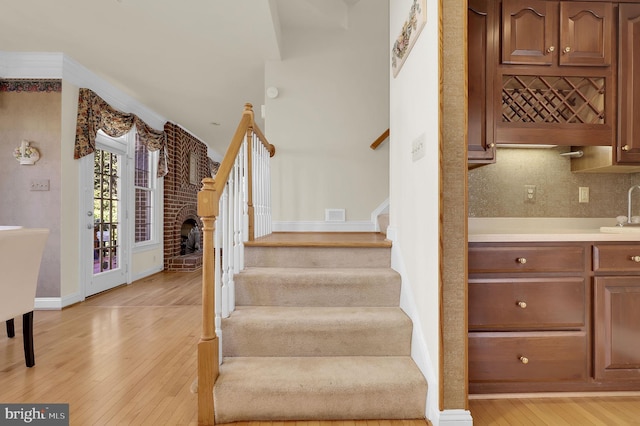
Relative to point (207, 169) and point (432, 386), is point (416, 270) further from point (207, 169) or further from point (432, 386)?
point (207, 169)

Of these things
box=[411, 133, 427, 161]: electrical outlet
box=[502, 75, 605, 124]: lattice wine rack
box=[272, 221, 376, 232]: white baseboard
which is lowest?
box=[272, 221, 376, 232]: white baseboard

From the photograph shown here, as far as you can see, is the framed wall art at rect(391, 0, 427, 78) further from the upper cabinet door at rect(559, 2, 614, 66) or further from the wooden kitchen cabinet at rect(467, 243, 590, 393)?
the wooden kitchen cabinet at rect(467, 243, 590, 393)

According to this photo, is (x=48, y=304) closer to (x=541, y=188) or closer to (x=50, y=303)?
(x=50, y=303)

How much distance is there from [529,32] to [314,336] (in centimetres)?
215

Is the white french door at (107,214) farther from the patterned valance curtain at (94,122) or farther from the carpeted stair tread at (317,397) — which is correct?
the carpeted stair tread at (317,397)

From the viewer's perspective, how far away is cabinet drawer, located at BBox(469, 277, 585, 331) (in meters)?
1.76

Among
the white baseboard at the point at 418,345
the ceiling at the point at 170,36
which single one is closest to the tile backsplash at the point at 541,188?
the white baseboard at the point at 418,345

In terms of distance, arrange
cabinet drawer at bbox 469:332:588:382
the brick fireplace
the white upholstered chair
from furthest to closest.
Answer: the brick fireplace
the white upholstered chair
cabinet drawer at bbox 469:332:588:382

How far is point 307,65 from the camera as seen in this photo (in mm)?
3646

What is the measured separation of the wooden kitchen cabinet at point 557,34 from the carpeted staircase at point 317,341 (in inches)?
57.0

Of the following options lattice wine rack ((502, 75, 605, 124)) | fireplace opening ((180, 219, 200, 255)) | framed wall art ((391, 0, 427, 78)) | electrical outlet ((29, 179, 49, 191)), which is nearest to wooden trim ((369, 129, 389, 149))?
framed wall art ((391, 0, 427, 78))

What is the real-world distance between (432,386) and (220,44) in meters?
3.38

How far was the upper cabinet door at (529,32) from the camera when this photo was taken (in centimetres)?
193

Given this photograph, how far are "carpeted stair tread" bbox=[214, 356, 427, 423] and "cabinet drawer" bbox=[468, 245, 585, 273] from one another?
0.68m
